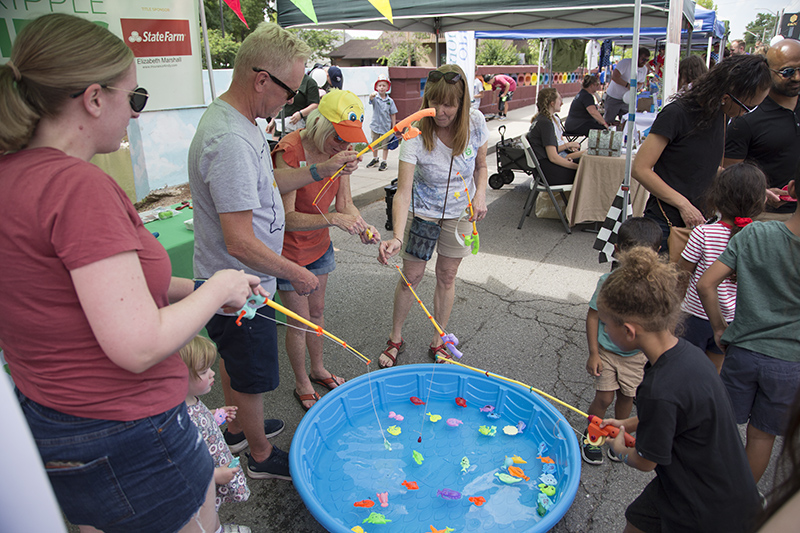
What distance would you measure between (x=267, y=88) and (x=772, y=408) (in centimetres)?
232

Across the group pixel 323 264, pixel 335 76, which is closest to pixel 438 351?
pixel 323 264

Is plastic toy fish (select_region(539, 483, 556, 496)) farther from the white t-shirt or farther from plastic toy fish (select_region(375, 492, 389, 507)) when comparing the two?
the white t-shirt

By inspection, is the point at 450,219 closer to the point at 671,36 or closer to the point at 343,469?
the point at 343,469

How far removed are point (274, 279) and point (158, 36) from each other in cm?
406

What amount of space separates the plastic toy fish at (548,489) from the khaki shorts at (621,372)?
0.54 metres

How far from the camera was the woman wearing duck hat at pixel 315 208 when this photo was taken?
245cm

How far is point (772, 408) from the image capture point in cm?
197

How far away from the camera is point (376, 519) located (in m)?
2.08

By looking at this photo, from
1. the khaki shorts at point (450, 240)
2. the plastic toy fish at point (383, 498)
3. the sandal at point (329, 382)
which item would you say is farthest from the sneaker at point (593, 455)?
the sandal at point (329, 382)

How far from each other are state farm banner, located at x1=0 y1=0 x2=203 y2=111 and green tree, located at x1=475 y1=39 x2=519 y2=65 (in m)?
19.3

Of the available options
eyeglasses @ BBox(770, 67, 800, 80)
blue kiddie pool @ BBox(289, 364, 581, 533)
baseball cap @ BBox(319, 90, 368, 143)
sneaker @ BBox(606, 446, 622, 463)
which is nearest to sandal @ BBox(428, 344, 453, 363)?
blue kiddie pool @ BBox(289, 364, 581, 533)

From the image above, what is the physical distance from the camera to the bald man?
2.87 m

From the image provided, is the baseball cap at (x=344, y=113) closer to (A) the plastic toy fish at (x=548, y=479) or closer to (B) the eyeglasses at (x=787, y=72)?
(A) the plastic toy fish at (x=548, y=479)

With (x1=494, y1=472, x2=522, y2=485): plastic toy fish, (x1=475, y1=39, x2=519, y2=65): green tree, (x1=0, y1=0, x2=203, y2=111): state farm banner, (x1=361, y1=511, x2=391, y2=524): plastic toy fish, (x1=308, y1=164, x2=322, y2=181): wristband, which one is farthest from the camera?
(x1=475, y1=39, x2=519, y2=65): green tree
